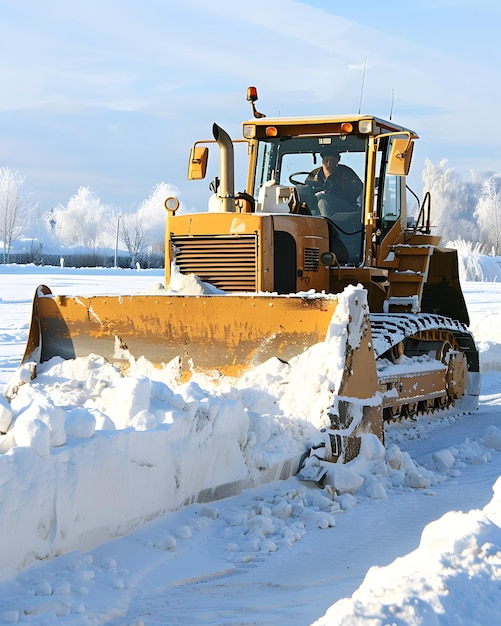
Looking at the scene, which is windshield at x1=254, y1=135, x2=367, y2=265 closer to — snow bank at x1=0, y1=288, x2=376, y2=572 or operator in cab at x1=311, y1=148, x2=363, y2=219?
operator in cab at x1=311, y1=148, x2=363, y2=219

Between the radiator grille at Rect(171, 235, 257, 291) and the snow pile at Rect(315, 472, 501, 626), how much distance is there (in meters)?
4.29

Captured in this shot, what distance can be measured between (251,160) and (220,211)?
985mm

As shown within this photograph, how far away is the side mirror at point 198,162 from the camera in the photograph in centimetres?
821

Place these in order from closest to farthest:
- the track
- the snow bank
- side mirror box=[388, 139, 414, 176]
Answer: the snow bank, the track, side mirror box=[388, 139, 414, 176]

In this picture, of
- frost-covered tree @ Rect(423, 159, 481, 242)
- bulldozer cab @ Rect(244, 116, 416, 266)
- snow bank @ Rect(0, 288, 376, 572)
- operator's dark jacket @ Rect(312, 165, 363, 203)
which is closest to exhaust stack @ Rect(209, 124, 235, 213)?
bulldozer cab @ Rect(244, 116, 416, 266)

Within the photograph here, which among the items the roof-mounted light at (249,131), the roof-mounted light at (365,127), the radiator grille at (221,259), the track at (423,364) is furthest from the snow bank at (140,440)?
the roof-mounted light at (249,131)

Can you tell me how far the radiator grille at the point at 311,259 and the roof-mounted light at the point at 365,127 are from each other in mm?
1202

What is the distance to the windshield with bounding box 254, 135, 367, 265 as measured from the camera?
321 inches

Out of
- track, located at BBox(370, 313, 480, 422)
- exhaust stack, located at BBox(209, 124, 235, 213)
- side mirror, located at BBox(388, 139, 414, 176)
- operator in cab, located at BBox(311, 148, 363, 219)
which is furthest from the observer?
operator in cab, located at BBox(311, 148, 363, 219)

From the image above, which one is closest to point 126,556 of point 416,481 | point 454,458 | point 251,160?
point 416,481

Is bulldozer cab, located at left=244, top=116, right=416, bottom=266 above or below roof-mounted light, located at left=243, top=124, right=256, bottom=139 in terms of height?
below

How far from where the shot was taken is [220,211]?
790 cm

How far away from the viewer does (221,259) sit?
750 cm

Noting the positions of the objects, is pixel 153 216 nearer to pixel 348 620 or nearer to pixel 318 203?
pixel 318 203
